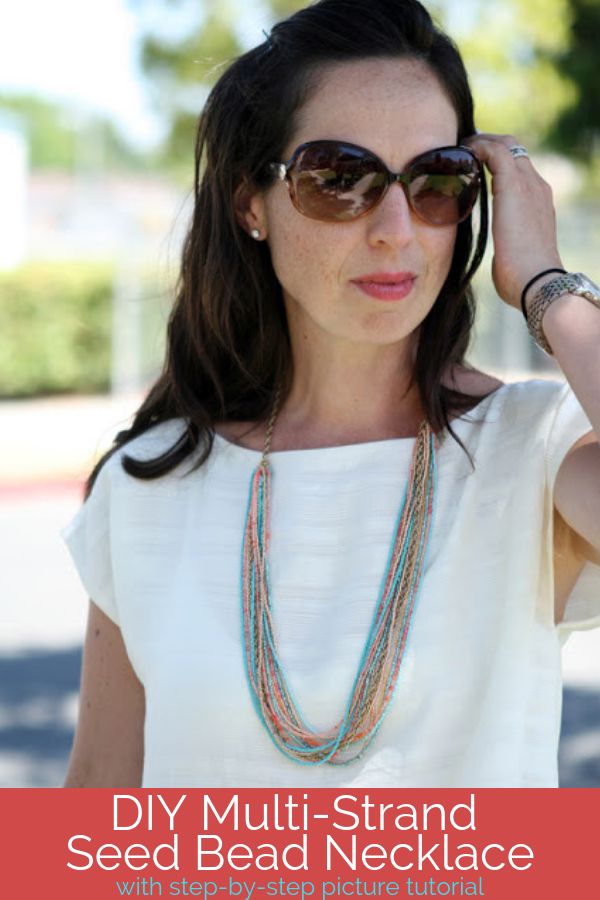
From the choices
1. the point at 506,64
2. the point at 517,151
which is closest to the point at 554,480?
the point at 517,151

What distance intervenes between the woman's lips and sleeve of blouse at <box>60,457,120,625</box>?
0.57 metres

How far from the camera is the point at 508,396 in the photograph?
2.15m

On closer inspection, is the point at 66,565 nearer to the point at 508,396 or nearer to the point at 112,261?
the point at 508,396

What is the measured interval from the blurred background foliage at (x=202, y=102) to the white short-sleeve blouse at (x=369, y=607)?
924cm

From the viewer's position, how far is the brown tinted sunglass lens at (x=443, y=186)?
208cm

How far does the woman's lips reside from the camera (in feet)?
6.86

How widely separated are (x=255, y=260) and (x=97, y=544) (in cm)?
57

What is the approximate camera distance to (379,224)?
2.09 meters

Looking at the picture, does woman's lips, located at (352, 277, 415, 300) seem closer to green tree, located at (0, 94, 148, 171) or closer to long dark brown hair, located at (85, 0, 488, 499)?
long dark brown hair, located at (85, 0, 488, 499)

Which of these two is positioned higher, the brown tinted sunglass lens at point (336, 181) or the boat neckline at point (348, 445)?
the brown tinted sunglass lens at point (336, 181)

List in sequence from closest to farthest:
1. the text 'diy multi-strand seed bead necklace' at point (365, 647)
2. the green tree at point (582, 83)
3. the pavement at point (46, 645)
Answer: the text 'diy multi-strand seed bead necklace' at point (365, 647) < the pavement at point (46, 645) < the green tree at point (582, 83)

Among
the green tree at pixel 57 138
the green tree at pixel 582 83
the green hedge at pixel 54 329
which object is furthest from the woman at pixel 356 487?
the green tree at pixel 57 138

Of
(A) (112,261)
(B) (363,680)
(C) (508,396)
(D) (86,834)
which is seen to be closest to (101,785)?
(D) (86,834)

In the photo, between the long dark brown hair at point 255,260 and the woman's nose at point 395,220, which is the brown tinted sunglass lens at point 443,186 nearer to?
the woman's nose at point 395,220
